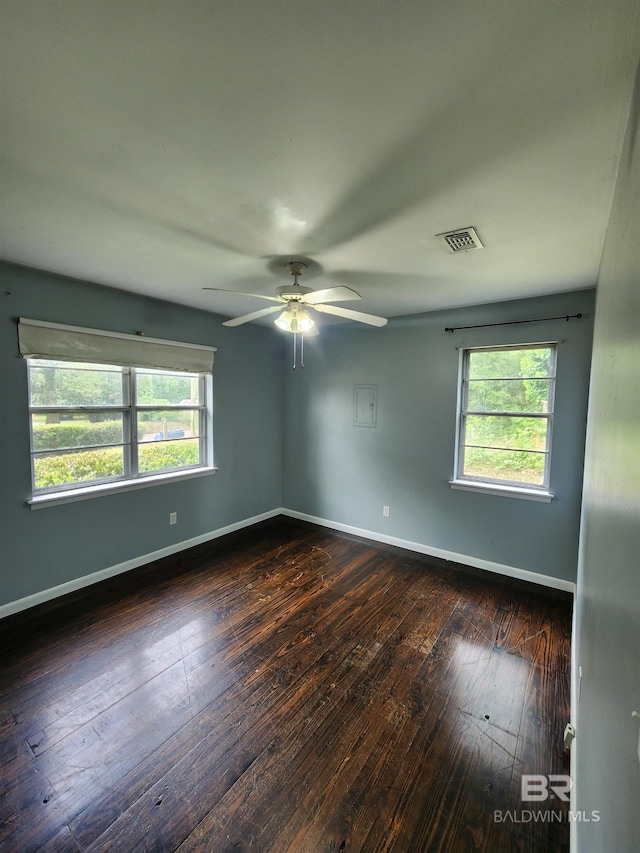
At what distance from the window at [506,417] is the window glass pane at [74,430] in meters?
3.26

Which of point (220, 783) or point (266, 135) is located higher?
point (266, 135)

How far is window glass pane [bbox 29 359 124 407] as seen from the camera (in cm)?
273

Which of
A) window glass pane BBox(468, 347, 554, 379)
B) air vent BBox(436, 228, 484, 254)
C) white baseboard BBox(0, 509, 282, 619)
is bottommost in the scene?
white baseboard BBox(0, 509, 282, 619)

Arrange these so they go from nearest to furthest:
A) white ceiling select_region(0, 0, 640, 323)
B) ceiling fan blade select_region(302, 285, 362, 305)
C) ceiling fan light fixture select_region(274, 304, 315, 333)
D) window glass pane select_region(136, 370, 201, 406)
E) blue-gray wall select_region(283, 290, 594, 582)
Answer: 1. white ceiling select_region(0, 0, 640, 323)
2. ceiling fan blade select_region(302, 285, 362, 305)
3. ceiling fan light fixture select_region(274, 304, 315, 333)
4. blue-gray wall select_region(283, 290, 594, 582)
5. window glass pane select_region(136, 370, 201, 406)

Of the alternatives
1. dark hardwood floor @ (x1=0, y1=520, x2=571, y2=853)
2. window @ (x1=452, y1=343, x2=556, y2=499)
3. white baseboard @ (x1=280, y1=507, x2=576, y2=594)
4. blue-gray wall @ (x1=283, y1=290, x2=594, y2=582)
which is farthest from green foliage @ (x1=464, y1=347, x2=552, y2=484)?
dark hardwood floor @ (x1=0, y1=520, x2=571, y2=853)

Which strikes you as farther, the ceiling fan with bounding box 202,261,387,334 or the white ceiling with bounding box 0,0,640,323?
the ceiling fan with bounding box 202,261,387,334

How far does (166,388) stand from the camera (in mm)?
3623

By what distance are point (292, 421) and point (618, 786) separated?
4.31 metres

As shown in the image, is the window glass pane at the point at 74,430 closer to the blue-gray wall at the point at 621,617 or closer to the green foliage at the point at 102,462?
the green foliage at the point at 102,462

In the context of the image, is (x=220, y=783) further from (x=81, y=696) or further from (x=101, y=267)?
(x=101, y=267)

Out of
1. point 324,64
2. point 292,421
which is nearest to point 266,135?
point 324,64

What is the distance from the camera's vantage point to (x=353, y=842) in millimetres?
1333

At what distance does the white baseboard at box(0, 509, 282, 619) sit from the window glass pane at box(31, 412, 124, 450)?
3.66ft

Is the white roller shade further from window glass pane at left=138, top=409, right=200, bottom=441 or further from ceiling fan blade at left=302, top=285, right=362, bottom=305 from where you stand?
ceiling fan blade at left=302, top=285, right=362, bottom=305
